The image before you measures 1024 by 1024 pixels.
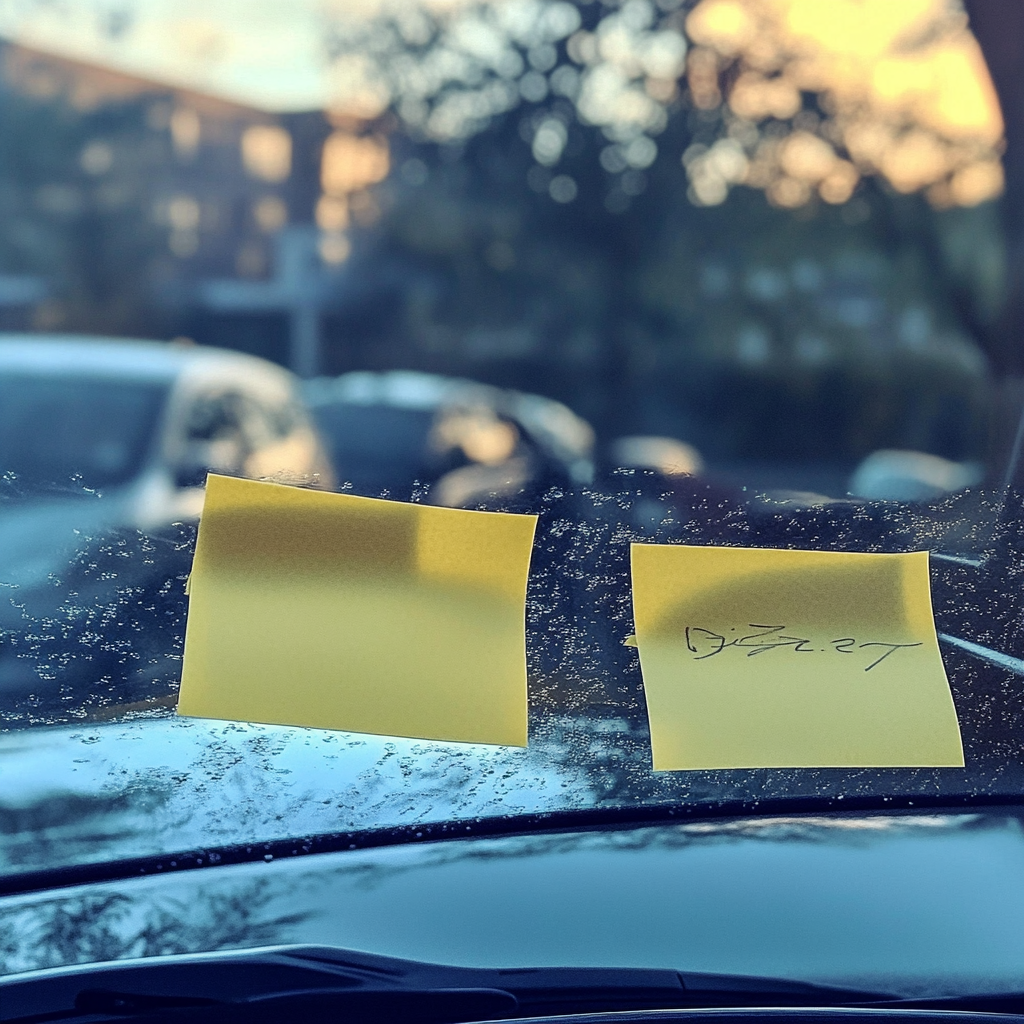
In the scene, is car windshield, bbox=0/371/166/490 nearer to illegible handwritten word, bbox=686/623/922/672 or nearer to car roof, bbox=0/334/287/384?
car roof, bbox=0/334/287/384

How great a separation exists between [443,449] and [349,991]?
8.06 feet

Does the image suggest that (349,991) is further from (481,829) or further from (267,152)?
(267,152)

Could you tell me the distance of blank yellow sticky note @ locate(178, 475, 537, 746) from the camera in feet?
2.13

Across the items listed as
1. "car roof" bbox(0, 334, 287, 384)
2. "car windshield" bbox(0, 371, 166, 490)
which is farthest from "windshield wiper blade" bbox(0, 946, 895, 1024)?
"car roof" bbox(0, 334, 287, 384)

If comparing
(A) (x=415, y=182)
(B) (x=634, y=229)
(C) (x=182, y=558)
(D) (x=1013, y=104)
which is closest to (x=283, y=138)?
(A) (x=415, y=182)

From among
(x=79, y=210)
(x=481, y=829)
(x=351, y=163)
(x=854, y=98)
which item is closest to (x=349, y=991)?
(x=481, y=829)

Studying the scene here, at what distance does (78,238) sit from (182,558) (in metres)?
11.5

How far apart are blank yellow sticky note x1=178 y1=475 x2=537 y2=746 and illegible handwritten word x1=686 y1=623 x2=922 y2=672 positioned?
0.10 metres

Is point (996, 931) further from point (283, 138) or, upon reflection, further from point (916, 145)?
point (283, 138)


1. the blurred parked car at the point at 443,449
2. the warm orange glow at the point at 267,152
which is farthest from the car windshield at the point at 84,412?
the warm orange glow at the point at 267,152

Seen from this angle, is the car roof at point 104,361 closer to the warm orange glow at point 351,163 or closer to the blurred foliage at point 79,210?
the warm orange glow at point 351,163

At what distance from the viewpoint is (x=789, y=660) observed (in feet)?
2.23

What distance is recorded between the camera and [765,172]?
9.10m

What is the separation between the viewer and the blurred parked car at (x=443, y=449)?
0.82 m
